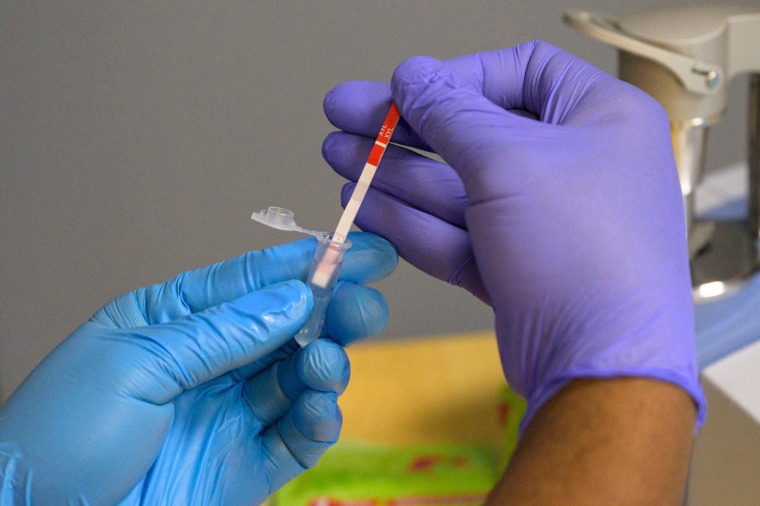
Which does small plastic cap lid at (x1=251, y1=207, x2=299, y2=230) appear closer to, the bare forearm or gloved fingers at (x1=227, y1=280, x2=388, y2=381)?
gloved fingers at (x1=227, y1=280, x2=388, y2=381)

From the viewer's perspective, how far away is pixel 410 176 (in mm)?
754

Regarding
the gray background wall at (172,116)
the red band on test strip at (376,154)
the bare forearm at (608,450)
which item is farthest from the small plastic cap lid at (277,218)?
the gray background wall at (172,116)

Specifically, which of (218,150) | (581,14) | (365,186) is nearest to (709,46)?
(581,14)

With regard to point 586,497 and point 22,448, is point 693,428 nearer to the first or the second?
point 586,497

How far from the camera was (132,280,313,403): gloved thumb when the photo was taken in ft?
2.23

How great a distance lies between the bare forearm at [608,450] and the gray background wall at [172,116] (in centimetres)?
111

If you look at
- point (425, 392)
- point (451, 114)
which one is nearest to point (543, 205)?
point (451, 114)

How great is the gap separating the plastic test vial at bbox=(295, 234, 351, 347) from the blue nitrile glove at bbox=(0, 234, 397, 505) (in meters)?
0.02

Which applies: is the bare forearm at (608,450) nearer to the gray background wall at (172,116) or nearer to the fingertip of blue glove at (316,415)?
the fingertip of blue glove at (316,415)

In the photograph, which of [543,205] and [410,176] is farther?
[410,176]

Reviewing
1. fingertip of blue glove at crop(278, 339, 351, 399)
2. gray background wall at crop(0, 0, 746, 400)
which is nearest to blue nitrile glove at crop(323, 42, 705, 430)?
fingertip of blue glove at crop(278, 339, 351, 399)

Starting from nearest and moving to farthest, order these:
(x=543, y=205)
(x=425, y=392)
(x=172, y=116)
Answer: (x=543, y=205) < (x=425, y=392) < (x=172, y=116)

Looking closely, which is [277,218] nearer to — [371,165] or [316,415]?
[371,165]

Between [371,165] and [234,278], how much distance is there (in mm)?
189
